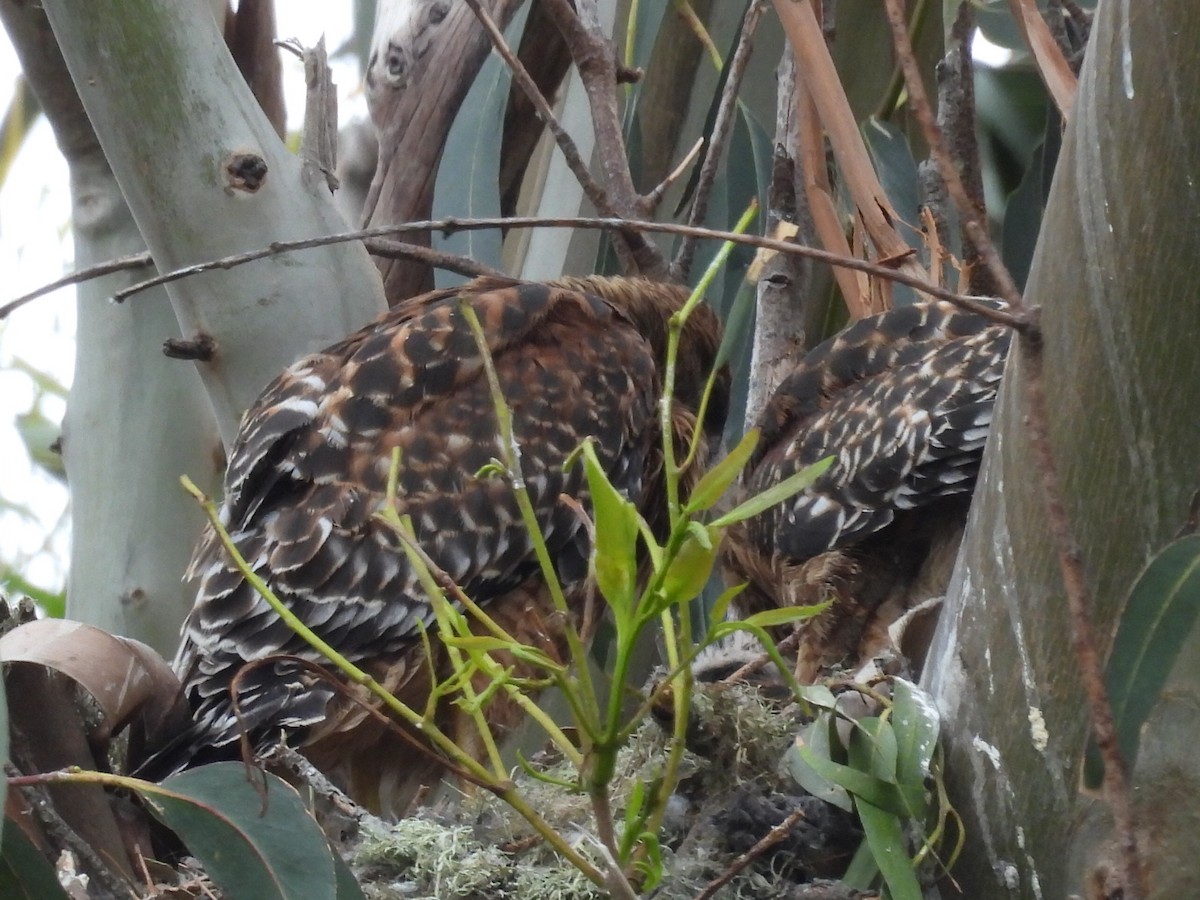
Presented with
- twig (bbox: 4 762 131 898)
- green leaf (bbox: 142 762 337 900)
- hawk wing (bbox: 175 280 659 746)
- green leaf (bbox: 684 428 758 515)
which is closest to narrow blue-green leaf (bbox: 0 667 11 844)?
green leaf (bbox: 142 762 337 900)

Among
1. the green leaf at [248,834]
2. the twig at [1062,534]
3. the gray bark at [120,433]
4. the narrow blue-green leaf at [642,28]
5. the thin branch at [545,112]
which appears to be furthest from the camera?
the narrow blue-green leaf at [642,28]

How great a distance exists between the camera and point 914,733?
3.39 feet

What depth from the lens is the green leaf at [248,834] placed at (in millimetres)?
919

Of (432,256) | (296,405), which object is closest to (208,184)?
(296,405)

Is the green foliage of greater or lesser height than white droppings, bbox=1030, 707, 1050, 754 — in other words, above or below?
below

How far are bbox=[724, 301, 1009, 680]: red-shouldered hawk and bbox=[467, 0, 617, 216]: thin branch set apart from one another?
0.40 meters

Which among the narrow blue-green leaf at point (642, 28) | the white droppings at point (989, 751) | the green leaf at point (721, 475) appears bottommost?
the white droppings at point (989, 751)

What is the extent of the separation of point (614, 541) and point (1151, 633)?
307 millimetres

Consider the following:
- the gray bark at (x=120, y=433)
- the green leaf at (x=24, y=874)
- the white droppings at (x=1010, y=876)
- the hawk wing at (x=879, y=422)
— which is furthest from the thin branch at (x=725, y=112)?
the green leaf at (x=24, y=874)

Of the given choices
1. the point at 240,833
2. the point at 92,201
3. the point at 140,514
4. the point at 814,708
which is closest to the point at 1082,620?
the point at 814,708

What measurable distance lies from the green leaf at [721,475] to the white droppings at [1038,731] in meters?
0.29

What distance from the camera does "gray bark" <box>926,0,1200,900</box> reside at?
2.73ft

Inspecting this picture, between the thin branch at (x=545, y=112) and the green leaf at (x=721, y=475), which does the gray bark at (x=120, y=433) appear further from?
the green leaf at (x=721, y=475)

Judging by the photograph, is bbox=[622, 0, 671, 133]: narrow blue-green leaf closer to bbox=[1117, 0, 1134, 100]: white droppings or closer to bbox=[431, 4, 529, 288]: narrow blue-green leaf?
bbox=[431, 4, 529, 288]: narrow blue-green leaf
